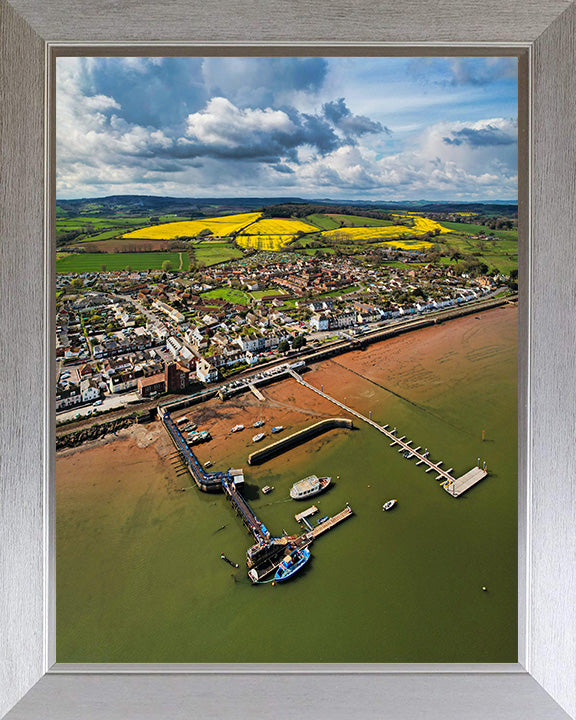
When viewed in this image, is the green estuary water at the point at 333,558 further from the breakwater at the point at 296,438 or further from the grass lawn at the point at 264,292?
the grass lawn at the point at 264,292

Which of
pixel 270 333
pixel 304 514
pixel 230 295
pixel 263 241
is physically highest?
pixel 263 241

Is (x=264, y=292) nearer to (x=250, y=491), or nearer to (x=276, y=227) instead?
(x=276, y=227)

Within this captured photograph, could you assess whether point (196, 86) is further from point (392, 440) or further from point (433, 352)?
point (392, 440)

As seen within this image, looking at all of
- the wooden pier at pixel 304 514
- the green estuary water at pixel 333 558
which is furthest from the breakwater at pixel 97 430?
the wooden pier at pixel 304 514

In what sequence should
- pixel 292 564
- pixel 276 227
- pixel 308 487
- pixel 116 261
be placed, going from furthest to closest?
pixel 276 227 < pixel 116 261 < pixel 308 487 < pixel 292 564

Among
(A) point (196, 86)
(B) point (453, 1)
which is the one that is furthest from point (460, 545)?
(A) point (196, 86)

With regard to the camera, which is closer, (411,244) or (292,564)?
(292,564)

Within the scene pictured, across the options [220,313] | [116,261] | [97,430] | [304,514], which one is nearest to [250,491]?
[304,514]
